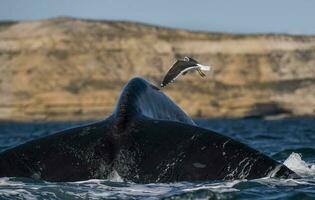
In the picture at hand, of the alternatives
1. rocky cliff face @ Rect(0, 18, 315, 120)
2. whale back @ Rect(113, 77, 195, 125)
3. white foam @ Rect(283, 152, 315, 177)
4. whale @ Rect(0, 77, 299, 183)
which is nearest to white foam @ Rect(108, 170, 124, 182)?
whale @ Rect(0, 77, 299, 183)

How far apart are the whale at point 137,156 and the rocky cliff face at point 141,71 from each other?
95972 millimetres

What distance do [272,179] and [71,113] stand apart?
102259 mm

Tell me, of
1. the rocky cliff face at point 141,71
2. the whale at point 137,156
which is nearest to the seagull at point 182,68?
the whale at point 137,156

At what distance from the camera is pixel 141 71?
369ft

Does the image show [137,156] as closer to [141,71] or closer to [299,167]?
[299,167]

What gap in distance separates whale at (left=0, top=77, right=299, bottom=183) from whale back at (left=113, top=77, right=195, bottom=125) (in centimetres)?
13

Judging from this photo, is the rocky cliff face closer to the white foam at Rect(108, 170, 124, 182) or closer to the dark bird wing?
the dark bird wing

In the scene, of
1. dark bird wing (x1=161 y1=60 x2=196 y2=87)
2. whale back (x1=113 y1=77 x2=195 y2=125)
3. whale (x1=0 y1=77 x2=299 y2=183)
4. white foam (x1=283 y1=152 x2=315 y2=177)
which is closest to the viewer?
whale (x1=0 y1=77 x2=299 y2=183)

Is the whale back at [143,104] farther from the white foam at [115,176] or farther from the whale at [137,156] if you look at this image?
the white foam at [115,176]

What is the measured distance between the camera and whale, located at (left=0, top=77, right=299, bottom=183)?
6941 mm

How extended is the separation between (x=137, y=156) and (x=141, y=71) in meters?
106

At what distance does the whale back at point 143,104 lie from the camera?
7473mm

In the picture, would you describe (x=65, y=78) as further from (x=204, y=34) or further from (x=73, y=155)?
(x=73, y=155)

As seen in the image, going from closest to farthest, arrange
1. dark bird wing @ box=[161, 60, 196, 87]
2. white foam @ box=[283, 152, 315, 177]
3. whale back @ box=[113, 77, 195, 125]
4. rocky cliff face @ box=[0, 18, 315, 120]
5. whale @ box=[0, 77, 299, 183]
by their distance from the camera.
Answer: whale @ box=[0, 77, 299, 183] → whale back @ box=[113, 77, 195, 125] → dark bird wing @ box=[161, 60, 196, 87] → white foam @ box=[283, 152, 315, 177] → rocky cliff face @ box=[0, 18, 315, 120]
